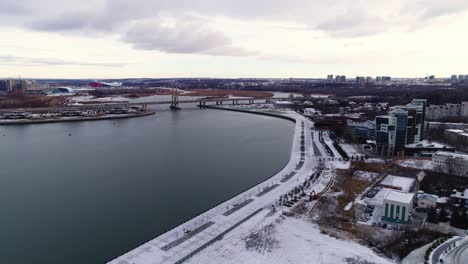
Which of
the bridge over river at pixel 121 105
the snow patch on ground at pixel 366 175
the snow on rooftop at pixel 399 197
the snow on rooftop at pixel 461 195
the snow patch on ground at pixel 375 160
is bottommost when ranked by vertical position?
the snow patch on ground at pixel 366 175

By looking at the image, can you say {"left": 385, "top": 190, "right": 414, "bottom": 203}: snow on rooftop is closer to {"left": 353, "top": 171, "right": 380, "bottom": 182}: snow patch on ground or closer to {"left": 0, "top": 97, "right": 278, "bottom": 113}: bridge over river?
{"left": 353, "top": 171, "right": 380, "bottom": 182}: snow patch on ground

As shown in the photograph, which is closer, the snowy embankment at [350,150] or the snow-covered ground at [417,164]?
the snow-covered ground at [417,164]

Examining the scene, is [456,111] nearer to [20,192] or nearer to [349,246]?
[349,246]

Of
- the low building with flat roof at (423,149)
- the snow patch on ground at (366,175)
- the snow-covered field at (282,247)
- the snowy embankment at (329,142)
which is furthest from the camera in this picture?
the snowy embankment at (329,142)

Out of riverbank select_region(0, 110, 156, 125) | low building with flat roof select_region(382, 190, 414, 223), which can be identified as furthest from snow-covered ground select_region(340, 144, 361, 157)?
riverbank select_region(0, 110, 156, 125)

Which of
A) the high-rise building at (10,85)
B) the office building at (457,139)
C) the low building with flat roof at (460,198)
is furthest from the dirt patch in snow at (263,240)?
the high-rise building at (10,85)

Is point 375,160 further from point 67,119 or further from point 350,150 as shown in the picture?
point 67,119

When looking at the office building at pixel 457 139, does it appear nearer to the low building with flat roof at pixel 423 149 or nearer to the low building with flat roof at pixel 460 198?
the low building with flat roof at pixel 423 149
